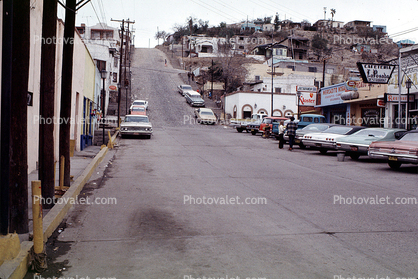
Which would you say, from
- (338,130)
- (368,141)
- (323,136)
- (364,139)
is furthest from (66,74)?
(338,130)

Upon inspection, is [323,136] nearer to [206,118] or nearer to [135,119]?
[135,119]

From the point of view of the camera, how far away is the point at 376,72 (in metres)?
25.2

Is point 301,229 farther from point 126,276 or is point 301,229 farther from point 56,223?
point 56,223

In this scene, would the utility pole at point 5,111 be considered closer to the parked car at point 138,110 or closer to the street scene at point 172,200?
the street scene at point 172,200

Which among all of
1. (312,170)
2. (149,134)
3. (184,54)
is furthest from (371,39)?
(312,170)

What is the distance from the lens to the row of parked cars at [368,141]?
12.9 metres

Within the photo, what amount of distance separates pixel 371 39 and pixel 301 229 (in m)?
118

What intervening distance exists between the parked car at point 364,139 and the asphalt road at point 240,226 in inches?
139

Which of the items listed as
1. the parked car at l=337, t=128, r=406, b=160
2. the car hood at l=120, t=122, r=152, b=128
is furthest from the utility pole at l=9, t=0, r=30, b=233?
the car hood at l=120, t=122, r=152, b=128

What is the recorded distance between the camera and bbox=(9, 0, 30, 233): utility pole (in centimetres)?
489

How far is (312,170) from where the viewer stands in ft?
43.4

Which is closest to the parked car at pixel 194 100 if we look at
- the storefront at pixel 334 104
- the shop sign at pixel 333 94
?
the storefront at pixel 334 104

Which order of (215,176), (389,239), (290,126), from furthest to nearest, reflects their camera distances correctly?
(290,126)
(215,176)
(389,239)

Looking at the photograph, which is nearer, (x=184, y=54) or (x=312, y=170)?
(x=312, y=170)
